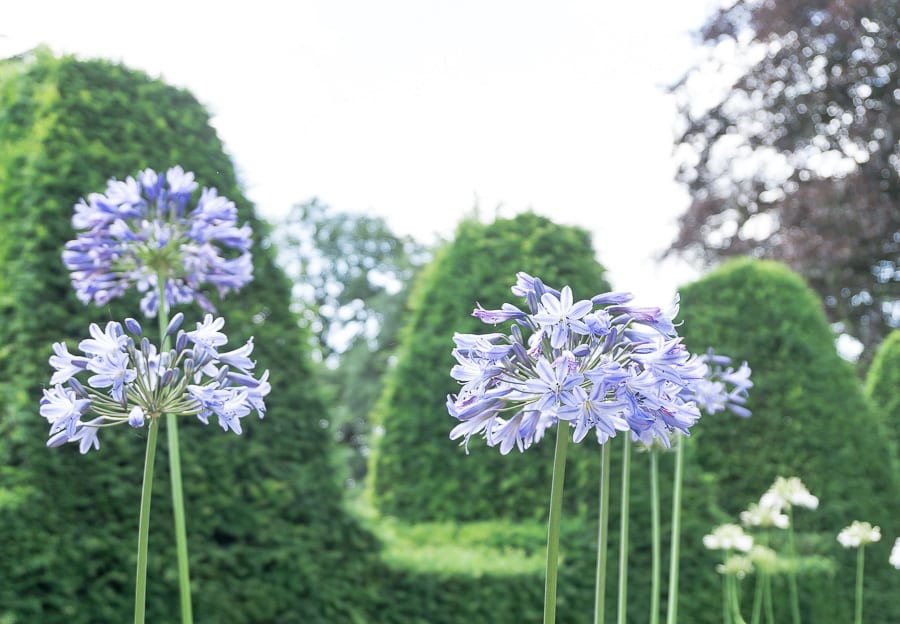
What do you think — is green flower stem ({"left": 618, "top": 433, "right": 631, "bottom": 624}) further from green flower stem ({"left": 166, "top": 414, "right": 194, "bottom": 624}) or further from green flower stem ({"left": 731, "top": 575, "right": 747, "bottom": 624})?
green flower stem ({"left": 166, "top": 414, "right": 194, "bottom": 624})

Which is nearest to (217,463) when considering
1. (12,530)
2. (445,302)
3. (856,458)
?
(12,530)

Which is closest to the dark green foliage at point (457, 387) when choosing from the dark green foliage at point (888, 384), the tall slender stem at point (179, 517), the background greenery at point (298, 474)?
the background greenery at point (298, 474)

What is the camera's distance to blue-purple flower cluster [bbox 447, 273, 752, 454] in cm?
149

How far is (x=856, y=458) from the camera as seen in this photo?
725 centimetres

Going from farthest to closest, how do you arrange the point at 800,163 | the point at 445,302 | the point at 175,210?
the point at 800,163, the point at 445,302, the point at 175,210

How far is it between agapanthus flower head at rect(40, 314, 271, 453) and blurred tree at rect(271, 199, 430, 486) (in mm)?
21473

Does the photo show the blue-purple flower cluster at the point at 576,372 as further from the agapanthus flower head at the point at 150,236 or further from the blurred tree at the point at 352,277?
the blurred tree at the point at 352,277

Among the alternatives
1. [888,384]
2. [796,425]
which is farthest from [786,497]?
[888,384]

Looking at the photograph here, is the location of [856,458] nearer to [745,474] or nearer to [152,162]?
[745,474]

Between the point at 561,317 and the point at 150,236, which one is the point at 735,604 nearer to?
the point at 561,317

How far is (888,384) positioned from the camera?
394 inches

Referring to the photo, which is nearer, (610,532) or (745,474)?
(610,532)

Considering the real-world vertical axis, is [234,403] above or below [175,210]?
below

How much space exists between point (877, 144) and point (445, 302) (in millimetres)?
13044
